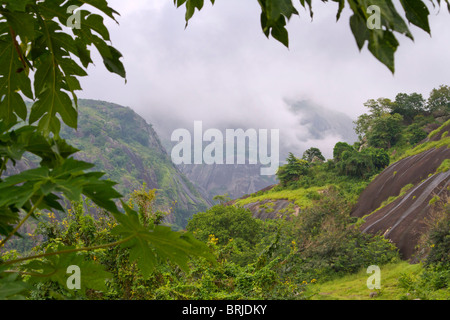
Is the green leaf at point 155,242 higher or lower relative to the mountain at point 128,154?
lower

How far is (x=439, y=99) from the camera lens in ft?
92.5

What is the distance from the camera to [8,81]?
99 centimetres

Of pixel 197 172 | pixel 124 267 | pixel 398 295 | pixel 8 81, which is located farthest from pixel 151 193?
pixel 197 172

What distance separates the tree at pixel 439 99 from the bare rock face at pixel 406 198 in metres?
12.9

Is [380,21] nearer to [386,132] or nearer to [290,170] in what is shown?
[290,170]

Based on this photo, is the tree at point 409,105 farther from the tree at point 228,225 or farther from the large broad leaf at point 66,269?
the large broad leaf at point 66,269

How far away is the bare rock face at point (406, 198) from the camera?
12.3m

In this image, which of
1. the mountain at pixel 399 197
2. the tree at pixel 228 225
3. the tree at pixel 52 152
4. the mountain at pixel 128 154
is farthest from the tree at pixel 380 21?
the mountain at pixel 128 154

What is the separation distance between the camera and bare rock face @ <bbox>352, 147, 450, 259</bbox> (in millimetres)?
12266

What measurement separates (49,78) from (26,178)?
0.65m

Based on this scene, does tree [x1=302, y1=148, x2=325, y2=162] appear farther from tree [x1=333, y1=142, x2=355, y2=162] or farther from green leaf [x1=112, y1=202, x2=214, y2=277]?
green leaf [x1=112, y1=202, x2=214, y2=277]

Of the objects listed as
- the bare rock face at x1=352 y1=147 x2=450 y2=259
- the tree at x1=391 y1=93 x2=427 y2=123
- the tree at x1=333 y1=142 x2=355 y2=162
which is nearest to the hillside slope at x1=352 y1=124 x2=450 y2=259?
the bare rock face at x1=352 y1=147 x2=450 y2=259

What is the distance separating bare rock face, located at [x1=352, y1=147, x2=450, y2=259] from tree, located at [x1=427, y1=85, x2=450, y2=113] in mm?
12858

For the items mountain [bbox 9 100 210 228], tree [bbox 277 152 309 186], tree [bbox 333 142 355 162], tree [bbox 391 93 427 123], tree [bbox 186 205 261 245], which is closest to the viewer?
tree [bbox 186 205 261 245]
